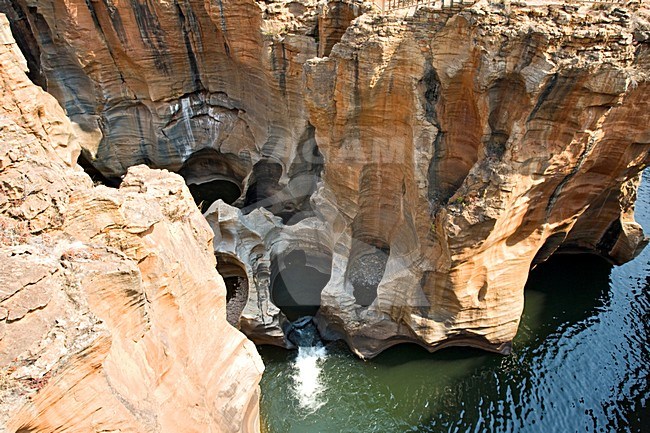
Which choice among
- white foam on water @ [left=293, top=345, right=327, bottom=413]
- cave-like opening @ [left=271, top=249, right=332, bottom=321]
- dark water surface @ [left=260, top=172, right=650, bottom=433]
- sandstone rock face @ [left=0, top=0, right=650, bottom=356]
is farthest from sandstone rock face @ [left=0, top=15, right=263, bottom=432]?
cave-like opening @ [left=271, top=249, right=332, bottom=321]

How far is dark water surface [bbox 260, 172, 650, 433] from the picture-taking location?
11094mm

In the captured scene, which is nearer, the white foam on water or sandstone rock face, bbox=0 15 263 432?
sandstone rock face, bbox=0 15 263 432

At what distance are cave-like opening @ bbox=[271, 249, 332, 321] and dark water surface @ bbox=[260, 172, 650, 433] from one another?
70.9 inches

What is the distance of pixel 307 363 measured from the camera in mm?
12625

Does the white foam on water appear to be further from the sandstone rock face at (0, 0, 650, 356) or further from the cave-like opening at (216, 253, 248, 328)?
the cave-like opening at (216, 253, 248, 328)

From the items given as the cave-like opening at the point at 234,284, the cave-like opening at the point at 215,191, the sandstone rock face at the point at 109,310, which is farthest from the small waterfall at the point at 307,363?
the cave-like opening at the point at 215,191

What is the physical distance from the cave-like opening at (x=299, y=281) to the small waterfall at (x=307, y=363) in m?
0.65

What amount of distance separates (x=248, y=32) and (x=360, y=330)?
36.6 feet

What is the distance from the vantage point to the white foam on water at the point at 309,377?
1162cm

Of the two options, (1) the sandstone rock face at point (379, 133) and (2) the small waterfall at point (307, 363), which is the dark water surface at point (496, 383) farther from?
(1) the sandstone rock face at point (379, 133)

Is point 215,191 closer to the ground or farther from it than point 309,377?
farther from it

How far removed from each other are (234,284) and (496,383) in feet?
28.5

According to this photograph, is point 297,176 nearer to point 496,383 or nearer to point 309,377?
point 309,377

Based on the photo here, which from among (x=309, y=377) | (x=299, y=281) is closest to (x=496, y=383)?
(x=309, y=377)
